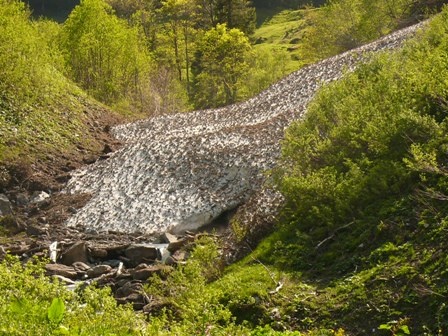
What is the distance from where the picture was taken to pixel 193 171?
974 inches

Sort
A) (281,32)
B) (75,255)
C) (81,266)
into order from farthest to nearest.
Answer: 1. (281,32)
2. (75,255)
3. (81,266)

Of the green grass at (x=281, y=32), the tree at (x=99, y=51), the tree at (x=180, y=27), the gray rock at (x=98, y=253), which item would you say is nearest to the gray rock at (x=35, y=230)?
the gray rock at (x=98, y=253)

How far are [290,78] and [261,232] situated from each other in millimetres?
19371

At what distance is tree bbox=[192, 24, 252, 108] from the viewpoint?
60938 millimetres

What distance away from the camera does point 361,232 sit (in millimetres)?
13609

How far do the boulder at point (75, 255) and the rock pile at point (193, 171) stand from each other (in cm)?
274

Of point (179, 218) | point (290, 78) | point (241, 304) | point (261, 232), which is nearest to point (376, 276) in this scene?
point (241, 304)

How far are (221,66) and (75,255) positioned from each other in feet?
149

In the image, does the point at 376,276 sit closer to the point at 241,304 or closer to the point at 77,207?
the point at 241,304

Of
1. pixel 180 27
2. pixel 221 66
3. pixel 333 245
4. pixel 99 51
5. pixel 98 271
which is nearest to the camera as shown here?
pixel 333 245

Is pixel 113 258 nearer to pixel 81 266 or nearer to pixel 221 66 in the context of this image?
pixel 81 266

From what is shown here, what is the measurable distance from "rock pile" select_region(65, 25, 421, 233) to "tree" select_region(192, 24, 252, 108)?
97.2 feet

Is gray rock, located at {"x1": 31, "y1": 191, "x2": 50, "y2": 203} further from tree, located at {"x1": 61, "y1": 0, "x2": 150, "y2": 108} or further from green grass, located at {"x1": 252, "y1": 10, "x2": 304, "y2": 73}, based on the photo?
green grass, located at {"x1": 252, "y1": 10, "x2": 304, "y2": 73}

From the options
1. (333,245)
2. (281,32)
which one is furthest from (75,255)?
(281,32)
